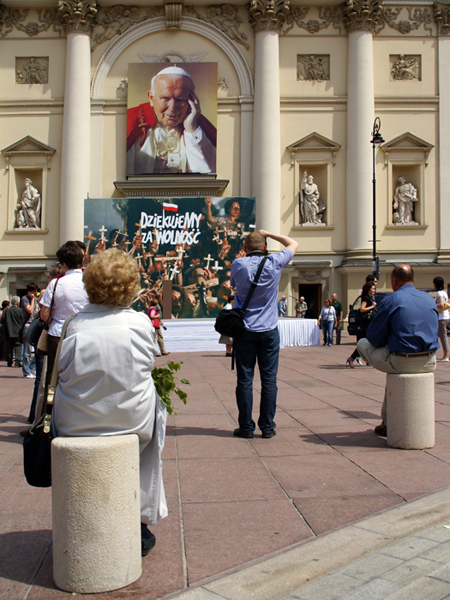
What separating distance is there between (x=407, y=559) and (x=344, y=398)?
234 inches

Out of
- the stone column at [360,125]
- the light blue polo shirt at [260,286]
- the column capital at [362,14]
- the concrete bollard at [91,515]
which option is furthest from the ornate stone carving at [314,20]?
the concrete bollard at [91,515]

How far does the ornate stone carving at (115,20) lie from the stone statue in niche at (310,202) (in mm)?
11692

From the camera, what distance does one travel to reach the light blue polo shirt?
20.6 ft

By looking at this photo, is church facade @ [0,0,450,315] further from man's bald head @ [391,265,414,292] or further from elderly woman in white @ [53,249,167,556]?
elderly woman in white @ [53,249,167,556]

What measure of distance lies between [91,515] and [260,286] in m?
3.58

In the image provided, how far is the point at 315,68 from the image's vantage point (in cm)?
3284

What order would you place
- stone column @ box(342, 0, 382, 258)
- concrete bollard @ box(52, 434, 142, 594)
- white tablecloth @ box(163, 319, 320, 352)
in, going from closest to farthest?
concrete bollard @ box(52, 434, 142, 594) < white tablecloth @ box(163, 319, 320, 352) < stone column @ box(342, 0, 382, 258)

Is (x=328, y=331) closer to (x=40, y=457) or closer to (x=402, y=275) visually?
(x=402, y=275)

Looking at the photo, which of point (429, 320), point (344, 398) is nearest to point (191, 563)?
point (429, 320)

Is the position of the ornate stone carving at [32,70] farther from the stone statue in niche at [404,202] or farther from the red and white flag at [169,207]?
the stone statue in niche at [404,202]

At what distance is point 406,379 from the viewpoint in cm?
588

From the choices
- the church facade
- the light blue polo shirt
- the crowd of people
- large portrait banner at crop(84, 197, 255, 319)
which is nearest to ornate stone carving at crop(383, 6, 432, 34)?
the church facade

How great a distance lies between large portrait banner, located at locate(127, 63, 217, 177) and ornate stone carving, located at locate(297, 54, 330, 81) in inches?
178

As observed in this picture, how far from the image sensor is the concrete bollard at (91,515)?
120 inches
